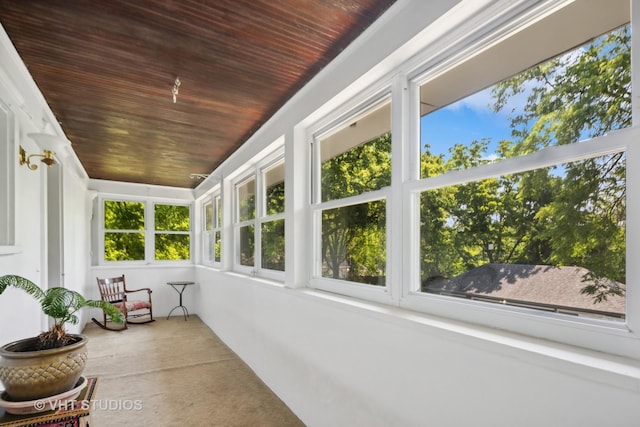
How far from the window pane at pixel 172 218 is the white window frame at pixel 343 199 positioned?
16.5 feet

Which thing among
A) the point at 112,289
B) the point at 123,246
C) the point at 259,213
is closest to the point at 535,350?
the point at 259,213

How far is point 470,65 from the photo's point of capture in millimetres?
1623

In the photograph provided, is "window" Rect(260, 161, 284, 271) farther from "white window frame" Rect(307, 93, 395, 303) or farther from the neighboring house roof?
the neighboring house roof

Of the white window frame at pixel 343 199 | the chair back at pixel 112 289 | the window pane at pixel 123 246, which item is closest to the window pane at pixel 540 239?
the white window frame at pixel 343 199

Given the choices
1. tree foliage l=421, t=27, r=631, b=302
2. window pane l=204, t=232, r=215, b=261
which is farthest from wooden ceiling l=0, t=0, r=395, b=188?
window pane l=204, t=232, r=215, b=261

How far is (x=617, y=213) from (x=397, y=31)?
124 centimetres

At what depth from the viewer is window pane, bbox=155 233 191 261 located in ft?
22.6

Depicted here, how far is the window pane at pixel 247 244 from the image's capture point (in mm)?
4246

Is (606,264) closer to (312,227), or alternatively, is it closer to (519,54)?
(519,54)

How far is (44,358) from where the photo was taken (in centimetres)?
151

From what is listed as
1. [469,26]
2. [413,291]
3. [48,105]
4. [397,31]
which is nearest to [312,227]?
[413,291]

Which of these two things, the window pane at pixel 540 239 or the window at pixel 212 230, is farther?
the window at pixel 212 230

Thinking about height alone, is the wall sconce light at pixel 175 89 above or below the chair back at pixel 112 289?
above

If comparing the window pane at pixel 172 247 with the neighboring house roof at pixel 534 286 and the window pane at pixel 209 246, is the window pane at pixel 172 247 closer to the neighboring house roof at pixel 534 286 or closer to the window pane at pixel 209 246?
the window pane at pixel 209 246
